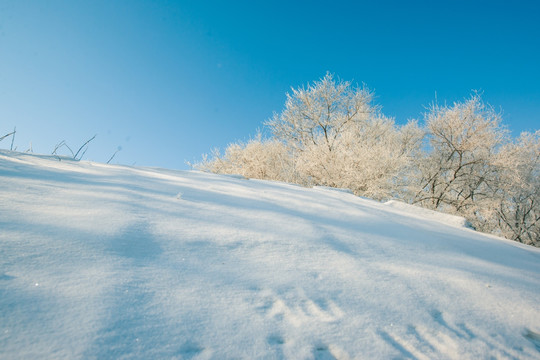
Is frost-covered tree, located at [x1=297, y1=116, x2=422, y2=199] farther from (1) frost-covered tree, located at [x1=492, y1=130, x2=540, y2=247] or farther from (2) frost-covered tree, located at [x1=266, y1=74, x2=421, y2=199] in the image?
(1) frost-covered tree, located at [x1=492, y1=130, x2=540, y2=247]

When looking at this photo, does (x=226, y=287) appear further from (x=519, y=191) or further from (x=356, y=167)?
(x=519, y=191)

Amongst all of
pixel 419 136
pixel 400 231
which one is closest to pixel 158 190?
pixel 400 231

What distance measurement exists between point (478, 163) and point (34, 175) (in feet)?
43.2

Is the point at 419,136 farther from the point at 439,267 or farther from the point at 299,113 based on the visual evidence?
the point at 439,267

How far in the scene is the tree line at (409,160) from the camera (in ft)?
27.6

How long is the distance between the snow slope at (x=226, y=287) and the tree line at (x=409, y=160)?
6651mm

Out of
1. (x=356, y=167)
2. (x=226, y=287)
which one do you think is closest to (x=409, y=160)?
(x=356, y=167)

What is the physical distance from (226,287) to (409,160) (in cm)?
1192

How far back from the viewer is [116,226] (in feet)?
4.24

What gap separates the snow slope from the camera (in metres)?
0.72

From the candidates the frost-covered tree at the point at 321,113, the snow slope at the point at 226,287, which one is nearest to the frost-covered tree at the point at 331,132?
the frost-covered tree at the point at 321,113

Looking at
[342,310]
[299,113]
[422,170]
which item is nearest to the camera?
[342,310]

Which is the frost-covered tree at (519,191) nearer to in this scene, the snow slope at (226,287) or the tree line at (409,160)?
the tree line at (409,160)

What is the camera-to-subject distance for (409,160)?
11086mm
